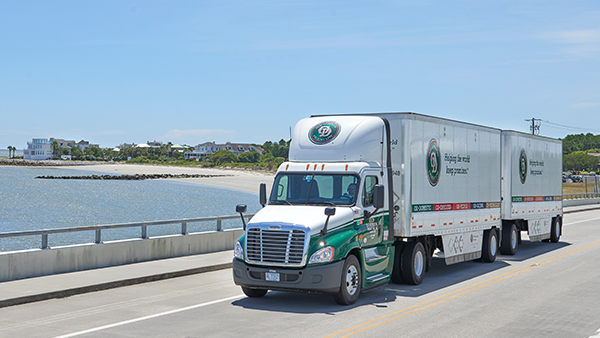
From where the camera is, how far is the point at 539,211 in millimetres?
21656

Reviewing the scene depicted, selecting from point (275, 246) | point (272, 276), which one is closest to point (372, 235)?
point (275, 246)

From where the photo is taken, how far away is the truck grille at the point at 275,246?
10508 millimetres

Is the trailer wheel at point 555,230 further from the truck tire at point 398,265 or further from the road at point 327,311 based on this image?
the truck tire at point 398,265

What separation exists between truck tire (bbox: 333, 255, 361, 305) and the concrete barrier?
652cm

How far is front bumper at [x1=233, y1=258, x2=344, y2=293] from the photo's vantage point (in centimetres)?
1044

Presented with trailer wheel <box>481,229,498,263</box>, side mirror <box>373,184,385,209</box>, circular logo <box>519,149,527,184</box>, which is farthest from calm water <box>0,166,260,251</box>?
side mirror <box>373,184,385,209</box>

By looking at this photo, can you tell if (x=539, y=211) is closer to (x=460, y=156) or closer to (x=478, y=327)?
(x=460, y=156)

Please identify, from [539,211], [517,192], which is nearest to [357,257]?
[517,192]

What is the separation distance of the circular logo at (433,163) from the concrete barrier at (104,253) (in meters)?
7.20

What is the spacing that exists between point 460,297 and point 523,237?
50.0 feet

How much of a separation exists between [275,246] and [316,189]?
1539mm

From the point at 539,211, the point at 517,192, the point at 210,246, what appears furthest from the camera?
the point at 539,211

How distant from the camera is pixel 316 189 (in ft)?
38.1

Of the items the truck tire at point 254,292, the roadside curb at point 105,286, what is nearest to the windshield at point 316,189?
the truck tire at point 254,292
